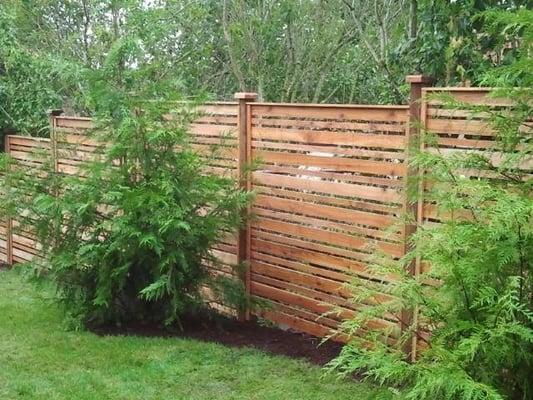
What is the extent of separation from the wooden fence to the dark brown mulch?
0.11 meters

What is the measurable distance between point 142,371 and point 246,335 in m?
1.18

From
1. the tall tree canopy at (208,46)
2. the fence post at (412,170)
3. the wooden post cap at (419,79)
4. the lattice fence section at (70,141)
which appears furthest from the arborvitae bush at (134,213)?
the tall tree canopy at (208,46)

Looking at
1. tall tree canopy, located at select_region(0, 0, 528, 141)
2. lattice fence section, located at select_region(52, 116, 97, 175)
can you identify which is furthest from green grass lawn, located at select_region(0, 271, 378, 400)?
tall tree canopy, located at select_region(0, 0, 528, 141)

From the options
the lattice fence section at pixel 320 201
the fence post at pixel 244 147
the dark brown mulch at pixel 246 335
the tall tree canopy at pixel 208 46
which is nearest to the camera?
the lattice fence section at pixel 320 201

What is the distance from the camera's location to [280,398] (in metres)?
4.55

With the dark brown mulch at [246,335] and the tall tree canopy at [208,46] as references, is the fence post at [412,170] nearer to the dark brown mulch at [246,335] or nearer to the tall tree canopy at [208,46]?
the dark brown mulch at [246,335]

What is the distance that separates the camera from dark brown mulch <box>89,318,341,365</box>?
5.54 m

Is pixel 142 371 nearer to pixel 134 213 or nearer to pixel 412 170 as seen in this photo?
pixel 134 213

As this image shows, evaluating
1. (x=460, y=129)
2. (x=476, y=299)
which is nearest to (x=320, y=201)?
(x=460, y=129)

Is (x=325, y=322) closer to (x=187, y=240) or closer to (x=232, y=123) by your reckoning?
(x=187, y=240)

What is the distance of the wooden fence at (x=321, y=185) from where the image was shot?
4.76 meters

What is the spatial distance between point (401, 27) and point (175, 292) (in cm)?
292

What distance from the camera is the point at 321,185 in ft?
18.2

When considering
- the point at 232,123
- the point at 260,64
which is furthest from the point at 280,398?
the point at 260,64
